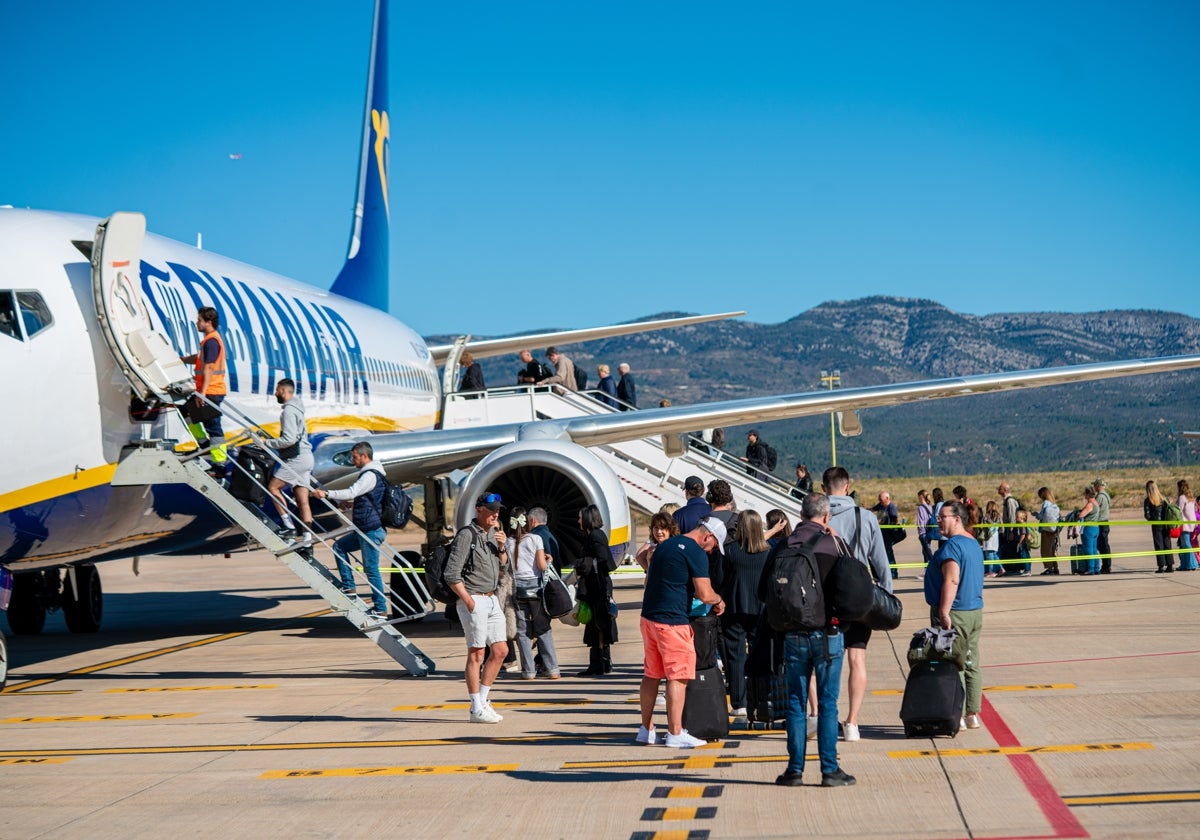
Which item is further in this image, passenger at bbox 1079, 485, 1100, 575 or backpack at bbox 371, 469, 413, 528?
passenger at bbox 1079, 485, 1100, 575

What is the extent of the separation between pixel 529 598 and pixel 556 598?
0.51 meters

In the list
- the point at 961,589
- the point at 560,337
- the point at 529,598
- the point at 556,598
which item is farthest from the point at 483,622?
the point at 560,337

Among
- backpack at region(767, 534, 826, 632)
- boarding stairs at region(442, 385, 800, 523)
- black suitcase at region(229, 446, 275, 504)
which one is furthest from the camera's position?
boarding stairs at region(442, 385, 800, 523)

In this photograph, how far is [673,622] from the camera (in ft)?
28.3

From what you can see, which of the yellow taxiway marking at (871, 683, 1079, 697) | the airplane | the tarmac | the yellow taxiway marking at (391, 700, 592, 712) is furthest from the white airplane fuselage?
the yellow taxiway marking at (871, 683, 1079, 697)

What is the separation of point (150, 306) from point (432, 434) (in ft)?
14.8

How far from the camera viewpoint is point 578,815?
273 inches

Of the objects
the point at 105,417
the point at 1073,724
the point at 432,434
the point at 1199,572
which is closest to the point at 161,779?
the point at 105,417

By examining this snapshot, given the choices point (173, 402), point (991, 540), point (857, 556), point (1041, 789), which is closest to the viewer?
point (1041, 789)

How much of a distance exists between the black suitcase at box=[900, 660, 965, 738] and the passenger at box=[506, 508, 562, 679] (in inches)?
149

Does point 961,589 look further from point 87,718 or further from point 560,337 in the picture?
point 560,337

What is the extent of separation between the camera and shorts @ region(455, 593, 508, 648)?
9.77 m

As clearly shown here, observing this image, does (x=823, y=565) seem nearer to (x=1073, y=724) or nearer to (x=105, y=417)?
(x=1073, y=724)

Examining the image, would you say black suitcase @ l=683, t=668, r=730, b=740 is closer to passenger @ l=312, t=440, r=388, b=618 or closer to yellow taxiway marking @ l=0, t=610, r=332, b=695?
passenger @ l=312, t=440, r=388, b=618
